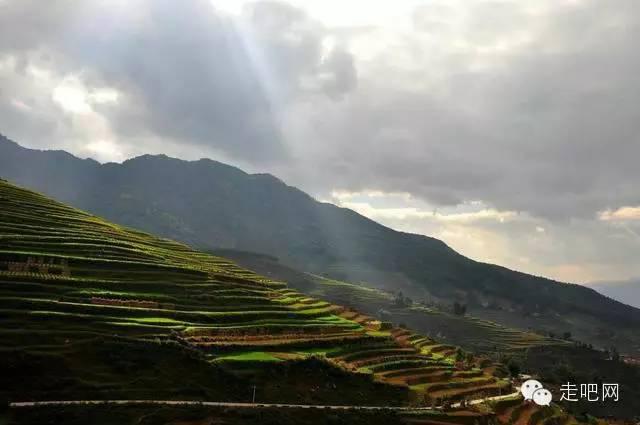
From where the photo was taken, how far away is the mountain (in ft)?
149

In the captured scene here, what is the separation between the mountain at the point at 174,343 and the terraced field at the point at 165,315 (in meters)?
0.18

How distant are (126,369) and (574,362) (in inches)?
7329

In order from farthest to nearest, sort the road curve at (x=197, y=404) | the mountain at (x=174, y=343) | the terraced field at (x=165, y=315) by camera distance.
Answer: the terraced field at (x=165, y=315) → the mountain at (x=174, y=343) → the road curve at (x=197, y=404)

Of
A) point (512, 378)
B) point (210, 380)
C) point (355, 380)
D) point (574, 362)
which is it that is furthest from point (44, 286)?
point (574, 362)

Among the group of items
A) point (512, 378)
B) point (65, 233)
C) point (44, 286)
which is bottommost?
point (512, 378)

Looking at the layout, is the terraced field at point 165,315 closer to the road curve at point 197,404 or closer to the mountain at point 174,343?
the mountain at point 174,343

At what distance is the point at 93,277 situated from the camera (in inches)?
2672

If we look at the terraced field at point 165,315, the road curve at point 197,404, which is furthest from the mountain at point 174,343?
the road curve at point 197,404

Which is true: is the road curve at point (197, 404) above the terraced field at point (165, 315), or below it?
below

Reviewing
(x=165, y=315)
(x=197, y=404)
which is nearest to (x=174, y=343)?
(x=165, y=315)

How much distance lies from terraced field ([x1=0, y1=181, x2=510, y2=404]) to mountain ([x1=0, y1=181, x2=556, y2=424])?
0.58 feet

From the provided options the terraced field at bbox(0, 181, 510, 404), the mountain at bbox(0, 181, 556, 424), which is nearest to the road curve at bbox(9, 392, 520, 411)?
the mountain at bbox(0, 181, 556, 424)

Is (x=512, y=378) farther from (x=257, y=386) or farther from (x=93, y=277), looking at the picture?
(x=93, y=277)

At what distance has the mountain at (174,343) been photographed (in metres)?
45.3
